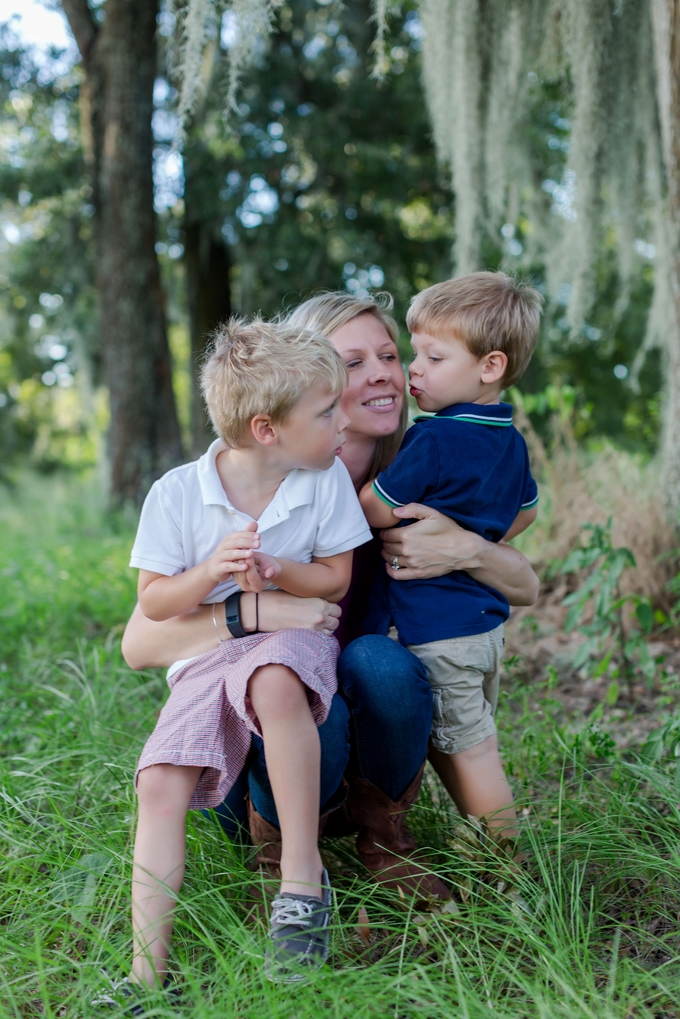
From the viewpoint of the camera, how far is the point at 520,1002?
1.24 m

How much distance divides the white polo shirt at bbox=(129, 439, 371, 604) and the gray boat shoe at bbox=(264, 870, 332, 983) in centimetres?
58

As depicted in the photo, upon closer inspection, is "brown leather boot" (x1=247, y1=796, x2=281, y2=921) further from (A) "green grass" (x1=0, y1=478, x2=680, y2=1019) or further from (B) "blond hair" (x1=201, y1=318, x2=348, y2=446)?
(B) "blond hair" (x1=201, y1=318, x2=348, y2=446)

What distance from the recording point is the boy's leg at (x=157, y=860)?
4.44 ft

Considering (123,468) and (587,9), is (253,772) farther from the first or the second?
(123,468)

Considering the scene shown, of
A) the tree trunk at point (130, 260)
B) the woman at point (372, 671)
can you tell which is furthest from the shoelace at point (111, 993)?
the tree trunk at point (130, 260)

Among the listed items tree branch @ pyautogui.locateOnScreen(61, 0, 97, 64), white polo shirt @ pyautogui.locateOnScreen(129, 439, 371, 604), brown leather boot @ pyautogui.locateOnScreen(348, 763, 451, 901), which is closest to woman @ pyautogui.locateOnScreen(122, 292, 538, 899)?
brown leather boot @ pyautogui.locateOnScreen(348, 763, 451, 901)

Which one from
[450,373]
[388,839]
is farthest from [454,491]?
[388,839]

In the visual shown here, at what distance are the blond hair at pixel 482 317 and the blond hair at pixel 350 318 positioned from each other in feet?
0.41

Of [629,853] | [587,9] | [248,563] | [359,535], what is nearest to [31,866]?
[248,563]

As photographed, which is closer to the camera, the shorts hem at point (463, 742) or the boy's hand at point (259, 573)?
the boy's hand at point (259, 573)

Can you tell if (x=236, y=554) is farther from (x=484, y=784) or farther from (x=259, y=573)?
(x=484, y=784)

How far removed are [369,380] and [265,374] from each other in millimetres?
347

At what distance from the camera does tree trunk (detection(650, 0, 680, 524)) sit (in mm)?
2621

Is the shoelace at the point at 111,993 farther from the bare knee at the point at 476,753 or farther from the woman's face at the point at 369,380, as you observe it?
the woman's face at the point at 369,380
